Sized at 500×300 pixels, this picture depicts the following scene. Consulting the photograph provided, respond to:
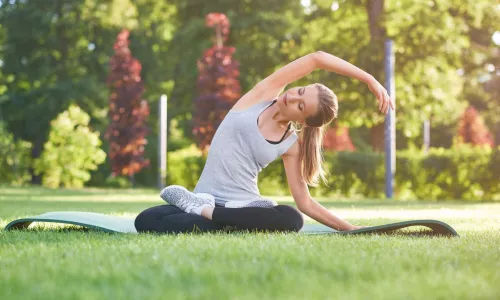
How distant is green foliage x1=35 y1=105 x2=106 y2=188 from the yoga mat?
17692mm

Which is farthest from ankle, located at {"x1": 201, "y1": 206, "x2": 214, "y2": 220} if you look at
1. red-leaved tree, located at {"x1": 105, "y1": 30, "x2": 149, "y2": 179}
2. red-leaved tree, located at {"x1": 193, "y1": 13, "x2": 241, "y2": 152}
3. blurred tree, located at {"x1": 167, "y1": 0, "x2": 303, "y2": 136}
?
blurred tree, located at {"x1": 167, "y1": 0, "x2": 303, "y2": 136}

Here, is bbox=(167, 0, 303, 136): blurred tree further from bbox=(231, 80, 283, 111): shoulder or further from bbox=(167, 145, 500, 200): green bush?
bbox=(231, 80, 283, 111): shoulder

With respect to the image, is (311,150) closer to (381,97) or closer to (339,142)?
(381,97)

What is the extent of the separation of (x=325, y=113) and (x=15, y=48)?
2767 cm

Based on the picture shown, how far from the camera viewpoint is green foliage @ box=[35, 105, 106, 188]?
23.5 metres

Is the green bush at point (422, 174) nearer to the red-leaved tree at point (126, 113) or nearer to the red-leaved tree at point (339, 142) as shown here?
the red-leaved tree at point (126, 113)

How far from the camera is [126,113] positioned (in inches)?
907

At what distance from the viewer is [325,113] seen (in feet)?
18.1

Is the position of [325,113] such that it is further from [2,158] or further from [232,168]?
→ [2,158]

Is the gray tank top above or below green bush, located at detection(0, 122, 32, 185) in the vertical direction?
above

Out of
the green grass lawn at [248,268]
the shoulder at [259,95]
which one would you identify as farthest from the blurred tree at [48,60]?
the green grass lawn at [248,268]

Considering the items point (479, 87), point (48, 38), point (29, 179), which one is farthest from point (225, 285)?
point (479, 87)

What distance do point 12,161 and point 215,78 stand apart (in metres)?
10.4

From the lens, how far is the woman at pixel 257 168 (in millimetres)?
5613
